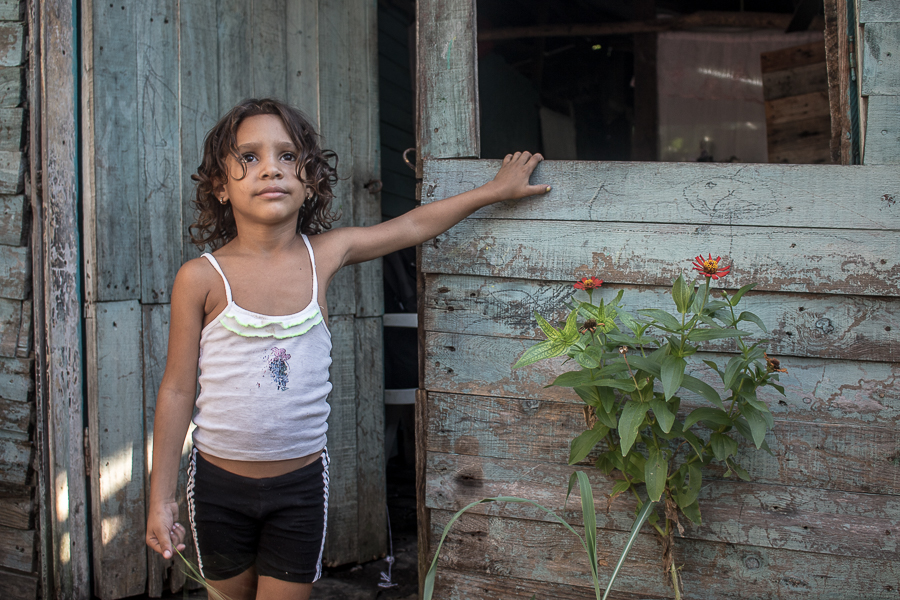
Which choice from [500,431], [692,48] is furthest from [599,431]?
[692,48]

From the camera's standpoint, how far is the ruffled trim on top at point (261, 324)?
4.79 ft

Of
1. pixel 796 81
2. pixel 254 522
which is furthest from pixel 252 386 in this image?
pixel 796 81

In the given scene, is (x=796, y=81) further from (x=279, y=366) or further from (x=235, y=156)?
(x=279, y=366)

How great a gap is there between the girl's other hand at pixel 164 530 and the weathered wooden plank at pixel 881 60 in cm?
204

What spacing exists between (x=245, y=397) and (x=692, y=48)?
4706 millimetres

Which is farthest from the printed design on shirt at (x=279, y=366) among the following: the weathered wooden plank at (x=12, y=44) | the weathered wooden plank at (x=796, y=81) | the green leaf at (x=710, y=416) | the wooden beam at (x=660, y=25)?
the weathered wooden plank at (x=796, y=81)

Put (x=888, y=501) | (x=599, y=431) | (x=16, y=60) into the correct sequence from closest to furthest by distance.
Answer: (x=599, y=431) < (x=888, y=501) < (x=16, y=60)

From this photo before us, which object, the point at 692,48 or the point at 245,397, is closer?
the point at 245,397

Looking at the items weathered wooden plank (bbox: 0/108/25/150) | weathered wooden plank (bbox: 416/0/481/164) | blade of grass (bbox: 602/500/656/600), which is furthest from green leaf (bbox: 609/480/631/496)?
weathered wooden plank (bbox: 0/108/25/150)

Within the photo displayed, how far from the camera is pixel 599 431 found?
1439 millimetres

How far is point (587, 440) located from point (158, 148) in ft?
5.64

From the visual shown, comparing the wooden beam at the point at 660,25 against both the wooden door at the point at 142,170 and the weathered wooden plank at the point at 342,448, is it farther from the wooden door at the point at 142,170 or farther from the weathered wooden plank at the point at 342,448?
the weathered wooden plank at the point at 342,448

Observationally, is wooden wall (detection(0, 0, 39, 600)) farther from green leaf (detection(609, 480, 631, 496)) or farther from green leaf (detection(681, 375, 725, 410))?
green leaf (detection(681, 375, 725, 410))

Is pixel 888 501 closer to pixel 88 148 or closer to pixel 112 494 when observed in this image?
pixel 112 494
